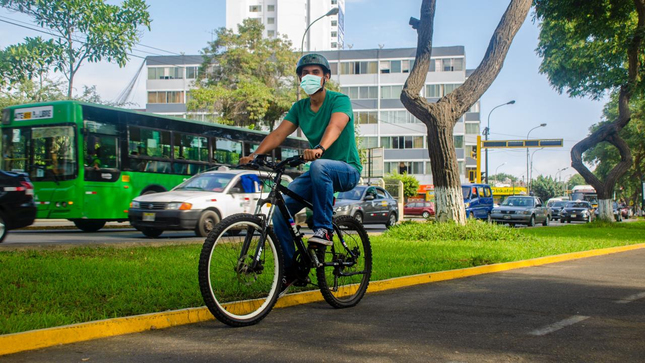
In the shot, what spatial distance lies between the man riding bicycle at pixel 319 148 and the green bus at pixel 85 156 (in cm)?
1217

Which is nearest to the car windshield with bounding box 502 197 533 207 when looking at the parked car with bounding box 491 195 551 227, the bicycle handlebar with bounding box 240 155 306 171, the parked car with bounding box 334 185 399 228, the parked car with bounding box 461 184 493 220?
the parked car with bounding box 491 195 551 227

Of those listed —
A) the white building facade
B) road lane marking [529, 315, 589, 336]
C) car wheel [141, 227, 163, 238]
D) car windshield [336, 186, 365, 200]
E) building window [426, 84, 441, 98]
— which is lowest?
road lane marking [529, 315, 589, 336]

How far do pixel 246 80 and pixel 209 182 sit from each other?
935 inches

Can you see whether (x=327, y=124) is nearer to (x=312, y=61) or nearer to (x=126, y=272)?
(x=312, y=61)

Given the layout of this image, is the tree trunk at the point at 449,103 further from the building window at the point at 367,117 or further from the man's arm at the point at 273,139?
the building window at the point at 367,117

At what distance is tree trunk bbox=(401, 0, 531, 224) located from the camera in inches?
563

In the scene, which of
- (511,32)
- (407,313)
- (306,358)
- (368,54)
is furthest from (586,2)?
(368,54)

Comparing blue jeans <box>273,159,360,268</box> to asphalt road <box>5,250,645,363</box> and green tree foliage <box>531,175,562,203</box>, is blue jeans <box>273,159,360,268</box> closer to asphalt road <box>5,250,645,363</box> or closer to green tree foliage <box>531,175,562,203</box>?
asphalt road <box>5,250,645,363</box>

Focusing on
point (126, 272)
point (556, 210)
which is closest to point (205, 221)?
point (126, 272)

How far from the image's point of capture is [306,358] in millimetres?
3725

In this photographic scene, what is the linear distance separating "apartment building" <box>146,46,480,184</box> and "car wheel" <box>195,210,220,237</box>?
168 feet

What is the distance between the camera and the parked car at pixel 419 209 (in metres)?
44.1

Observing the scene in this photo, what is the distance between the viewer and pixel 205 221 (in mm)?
14469

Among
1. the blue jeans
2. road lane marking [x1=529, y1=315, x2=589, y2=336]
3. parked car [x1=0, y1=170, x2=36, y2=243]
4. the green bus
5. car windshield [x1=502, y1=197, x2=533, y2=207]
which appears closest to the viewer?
road lane marking [x1=529, y1=315, x2=589, y2=336]
